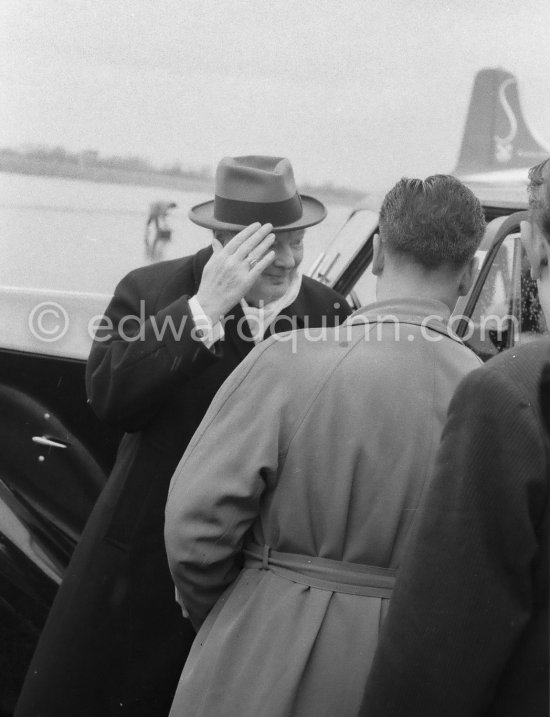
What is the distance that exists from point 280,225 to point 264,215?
0.17 ft

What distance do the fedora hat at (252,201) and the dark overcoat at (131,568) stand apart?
0.14 metres

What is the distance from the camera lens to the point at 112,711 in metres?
2.20

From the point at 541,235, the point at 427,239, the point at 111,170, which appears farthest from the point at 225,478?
the point at 111,170

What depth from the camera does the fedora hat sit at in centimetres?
227

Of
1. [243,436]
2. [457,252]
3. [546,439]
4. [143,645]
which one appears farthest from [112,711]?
[546,439]

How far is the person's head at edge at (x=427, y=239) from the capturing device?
5.13 ft

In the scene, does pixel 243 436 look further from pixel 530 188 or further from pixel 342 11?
pixel 342 11

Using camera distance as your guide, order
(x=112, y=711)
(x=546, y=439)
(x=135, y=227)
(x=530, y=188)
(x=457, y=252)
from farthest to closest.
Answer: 1. (x=135, y=227)
2. (x=112, y=711)
3. (x=457, y=252)
4. (x=530, y=188)
5. (x=546, y=439)

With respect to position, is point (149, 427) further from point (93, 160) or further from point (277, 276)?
point (93, 160)

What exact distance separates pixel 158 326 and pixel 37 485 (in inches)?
43.8

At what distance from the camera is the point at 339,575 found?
1.44 metres

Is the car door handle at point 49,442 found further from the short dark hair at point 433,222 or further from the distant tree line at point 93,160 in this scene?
the short dark hair at point 433,222
